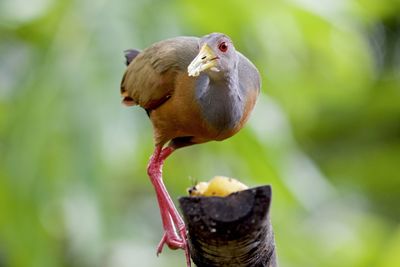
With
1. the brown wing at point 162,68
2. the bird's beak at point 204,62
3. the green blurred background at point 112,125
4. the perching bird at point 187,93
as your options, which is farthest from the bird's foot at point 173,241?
the green blurred background at point 112,125

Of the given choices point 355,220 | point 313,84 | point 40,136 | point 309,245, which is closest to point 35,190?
point 40,136

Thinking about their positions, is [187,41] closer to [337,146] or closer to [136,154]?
[136,154]

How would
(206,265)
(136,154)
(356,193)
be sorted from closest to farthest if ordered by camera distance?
1. (206,265)
2. (136,154)
3. (356,193)

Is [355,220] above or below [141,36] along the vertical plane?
below

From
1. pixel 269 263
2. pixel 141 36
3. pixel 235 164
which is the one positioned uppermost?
pixel 269 263

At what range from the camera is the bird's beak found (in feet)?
8.38

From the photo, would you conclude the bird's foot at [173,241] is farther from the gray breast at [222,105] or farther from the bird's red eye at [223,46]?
the bird's red eye at [223,46]

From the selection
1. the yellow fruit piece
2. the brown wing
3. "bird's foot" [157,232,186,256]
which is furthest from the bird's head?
"bird's foot" [157,232,186,256]

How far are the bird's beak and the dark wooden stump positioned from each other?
0.56 metres

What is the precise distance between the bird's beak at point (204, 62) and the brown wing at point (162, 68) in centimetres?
26

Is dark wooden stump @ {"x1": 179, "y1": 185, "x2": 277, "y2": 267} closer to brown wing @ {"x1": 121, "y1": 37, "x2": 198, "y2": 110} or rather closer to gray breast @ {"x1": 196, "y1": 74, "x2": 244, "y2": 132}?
gray breast @ {"x1": 196, "y1": 74, "x2": 244, "y2": 132}

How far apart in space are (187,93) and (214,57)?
9.1 inches

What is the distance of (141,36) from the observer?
14.2ft

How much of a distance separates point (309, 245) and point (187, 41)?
7.94 feet
